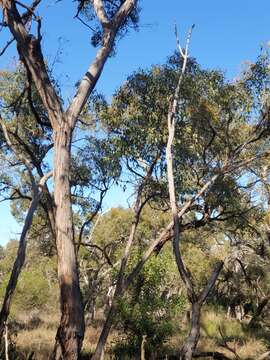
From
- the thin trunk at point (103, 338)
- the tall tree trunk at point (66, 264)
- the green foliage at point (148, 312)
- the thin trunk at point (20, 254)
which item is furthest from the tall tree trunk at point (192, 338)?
the green foliage at point (148, 312)

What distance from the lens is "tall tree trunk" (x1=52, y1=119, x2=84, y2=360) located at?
265 inches

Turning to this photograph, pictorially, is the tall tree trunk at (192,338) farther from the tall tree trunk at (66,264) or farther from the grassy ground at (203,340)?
the grassy ground at (203,340)

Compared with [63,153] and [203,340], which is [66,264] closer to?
[63,153]

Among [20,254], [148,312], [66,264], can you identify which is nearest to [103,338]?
[20,254]

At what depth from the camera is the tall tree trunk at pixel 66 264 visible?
673 centimetres

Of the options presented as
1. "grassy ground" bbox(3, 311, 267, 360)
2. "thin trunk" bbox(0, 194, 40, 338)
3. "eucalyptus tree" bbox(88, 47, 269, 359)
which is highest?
"eucalyptus tree" bbox(88, 47, 269, 359)

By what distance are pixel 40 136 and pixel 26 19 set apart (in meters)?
5.10

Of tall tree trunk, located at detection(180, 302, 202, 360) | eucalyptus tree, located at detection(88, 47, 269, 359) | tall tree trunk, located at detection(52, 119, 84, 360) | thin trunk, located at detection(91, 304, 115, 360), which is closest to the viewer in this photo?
tall tree trunk, located at detection(52, 119, 84, 360)

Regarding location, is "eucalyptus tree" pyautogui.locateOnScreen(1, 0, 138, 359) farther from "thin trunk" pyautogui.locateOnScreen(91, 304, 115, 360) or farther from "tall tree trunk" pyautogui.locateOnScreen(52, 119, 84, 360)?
"thin trunk" pyautogui.locateOnScreen(91, 304, 115, 360)

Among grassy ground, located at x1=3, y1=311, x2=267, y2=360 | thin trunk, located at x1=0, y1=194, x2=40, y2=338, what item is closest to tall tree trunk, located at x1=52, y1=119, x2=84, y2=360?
thin trunk, located at x1=0, y1=194, x2=40, y2=338

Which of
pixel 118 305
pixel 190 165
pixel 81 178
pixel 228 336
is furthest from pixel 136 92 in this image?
pixel 228 336

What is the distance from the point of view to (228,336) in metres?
19.8

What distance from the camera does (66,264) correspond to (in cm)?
689

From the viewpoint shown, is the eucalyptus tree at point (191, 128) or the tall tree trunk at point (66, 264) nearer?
the tall tree trunk at point (66, 264)
